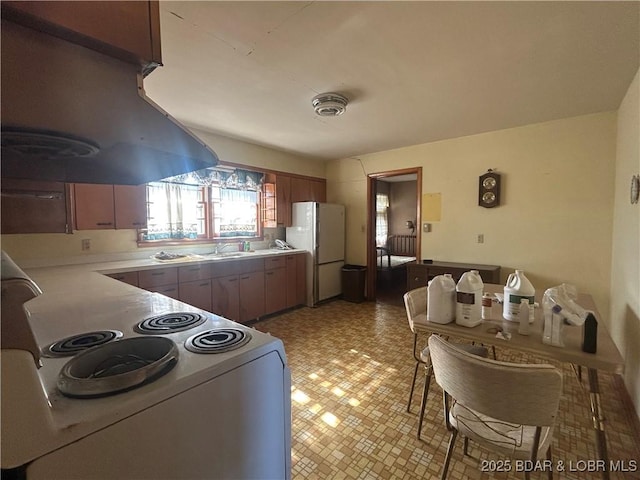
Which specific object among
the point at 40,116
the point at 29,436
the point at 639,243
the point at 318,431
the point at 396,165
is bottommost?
the point at 318,431

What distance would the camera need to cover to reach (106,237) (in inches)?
115

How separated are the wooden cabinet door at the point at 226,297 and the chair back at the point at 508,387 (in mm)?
2715

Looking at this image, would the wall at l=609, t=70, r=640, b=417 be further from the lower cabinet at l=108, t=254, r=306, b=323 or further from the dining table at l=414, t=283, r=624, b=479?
the lower cabinet at l=108, t=254, r=306, b=323

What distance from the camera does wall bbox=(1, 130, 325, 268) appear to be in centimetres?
245

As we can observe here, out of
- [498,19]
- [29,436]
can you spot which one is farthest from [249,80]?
[29,436]

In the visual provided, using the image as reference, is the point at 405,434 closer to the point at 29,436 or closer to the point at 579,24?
the point at 29,436

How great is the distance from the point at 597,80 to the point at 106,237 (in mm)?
4639

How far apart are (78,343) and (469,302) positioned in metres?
1.68

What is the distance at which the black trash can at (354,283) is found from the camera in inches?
183

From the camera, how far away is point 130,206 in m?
2.83

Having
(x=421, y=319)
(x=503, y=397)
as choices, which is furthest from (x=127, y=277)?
(x=503, y=397)

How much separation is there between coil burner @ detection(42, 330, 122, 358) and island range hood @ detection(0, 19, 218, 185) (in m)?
0.64

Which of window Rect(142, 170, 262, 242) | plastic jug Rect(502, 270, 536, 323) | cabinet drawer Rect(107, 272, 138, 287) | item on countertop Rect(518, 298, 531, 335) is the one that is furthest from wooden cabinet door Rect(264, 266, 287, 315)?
item on countertop Rect(518, 298, 531, 335)

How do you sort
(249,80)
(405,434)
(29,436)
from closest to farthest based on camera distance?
(29,436)
(405,434)
(249,80)
